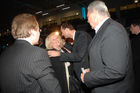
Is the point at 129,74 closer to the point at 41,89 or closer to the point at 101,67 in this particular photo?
the point at 101,67

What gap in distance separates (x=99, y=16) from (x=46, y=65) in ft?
2.78

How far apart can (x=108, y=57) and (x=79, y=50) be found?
1111mm

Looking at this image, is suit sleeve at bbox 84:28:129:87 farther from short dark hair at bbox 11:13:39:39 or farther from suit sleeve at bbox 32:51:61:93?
short dark hair at bbox 11:13:39:39

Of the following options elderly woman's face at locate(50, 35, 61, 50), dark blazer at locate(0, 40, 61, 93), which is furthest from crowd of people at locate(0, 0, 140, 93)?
elderly woman's face at locate(50, 35, 61, 50)

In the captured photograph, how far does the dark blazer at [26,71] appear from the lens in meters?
0.92

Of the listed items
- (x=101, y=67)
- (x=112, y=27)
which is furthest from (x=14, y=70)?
(x=112, y=27)

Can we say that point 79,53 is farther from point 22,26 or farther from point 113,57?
point 22,26

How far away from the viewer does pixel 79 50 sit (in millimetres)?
2166

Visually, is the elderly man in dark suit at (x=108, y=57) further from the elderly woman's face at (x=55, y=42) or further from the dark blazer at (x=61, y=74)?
the elderly woman's face at (x=55, y=42)

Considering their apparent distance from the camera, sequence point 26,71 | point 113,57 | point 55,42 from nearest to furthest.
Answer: point 26,71, point 113,57, point 55,42

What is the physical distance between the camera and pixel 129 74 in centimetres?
129

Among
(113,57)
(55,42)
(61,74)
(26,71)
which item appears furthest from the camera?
(55,42)

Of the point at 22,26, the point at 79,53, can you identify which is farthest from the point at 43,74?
the point at 79,53

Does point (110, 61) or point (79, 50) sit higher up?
point (110, 61)
